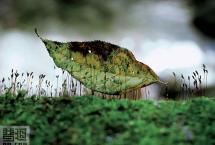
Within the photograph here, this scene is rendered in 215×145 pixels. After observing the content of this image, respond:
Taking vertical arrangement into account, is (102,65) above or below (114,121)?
above

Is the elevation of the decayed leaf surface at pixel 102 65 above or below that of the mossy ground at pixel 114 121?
above

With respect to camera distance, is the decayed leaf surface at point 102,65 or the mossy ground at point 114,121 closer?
the mossy ground at point 114,121

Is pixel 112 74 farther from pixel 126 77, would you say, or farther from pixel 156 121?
pixel 156 121

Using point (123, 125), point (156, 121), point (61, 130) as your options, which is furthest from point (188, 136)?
point (61, 130)

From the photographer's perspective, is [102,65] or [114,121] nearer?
[114,121]
